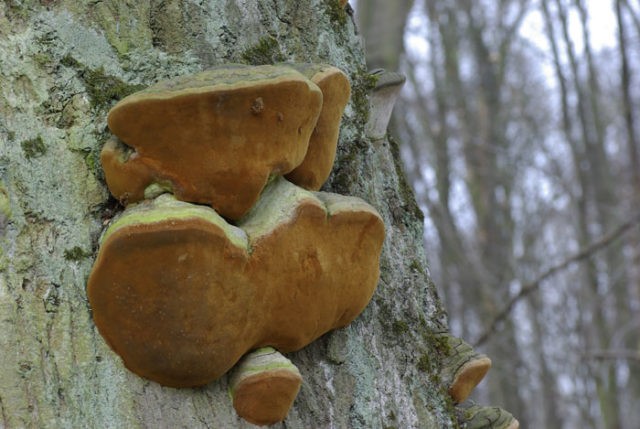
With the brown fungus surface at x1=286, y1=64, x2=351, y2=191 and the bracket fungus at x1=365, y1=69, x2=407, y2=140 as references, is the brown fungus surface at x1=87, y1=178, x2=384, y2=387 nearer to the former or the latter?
the brown fungus surface at x1=286, y1=64, x2=351, y2=191

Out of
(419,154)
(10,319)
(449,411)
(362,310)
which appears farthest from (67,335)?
(419,154)

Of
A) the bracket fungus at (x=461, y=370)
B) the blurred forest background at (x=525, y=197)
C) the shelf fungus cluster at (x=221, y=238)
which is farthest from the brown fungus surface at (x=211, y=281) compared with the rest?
the blurred forest background at (x=525, y=197)

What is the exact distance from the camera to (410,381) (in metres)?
1.40

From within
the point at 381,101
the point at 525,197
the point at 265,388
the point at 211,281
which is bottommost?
the point at 525,197

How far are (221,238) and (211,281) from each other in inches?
2.6

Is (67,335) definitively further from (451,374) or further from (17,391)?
(451,374)

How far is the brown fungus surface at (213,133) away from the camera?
110cm

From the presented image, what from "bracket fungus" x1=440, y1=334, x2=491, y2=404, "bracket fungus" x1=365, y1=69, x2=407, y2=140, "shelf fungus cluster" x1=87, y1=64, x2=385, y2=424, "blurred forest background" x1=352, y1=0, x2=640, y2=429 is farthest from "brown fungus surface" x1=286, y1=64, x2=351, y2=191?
"blurred forest background" x1=352, y1=0, x2=640, y2=429

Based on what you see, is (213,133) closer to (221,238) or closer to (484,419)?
(221,238)

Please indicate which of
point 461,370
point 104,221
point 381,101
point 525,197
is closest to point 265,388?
point 104,221

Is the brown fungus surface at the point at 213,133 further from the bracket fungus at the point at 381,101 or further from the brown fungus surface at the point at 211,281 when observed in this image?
the bracket fungus at the point at 381,101

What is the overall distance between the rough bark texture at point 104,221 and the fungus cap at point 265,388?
0.03 meters

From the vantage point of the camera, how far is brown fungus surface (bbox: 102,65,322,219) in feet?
3.62

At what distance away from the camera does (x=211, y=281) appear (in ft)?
3.60
